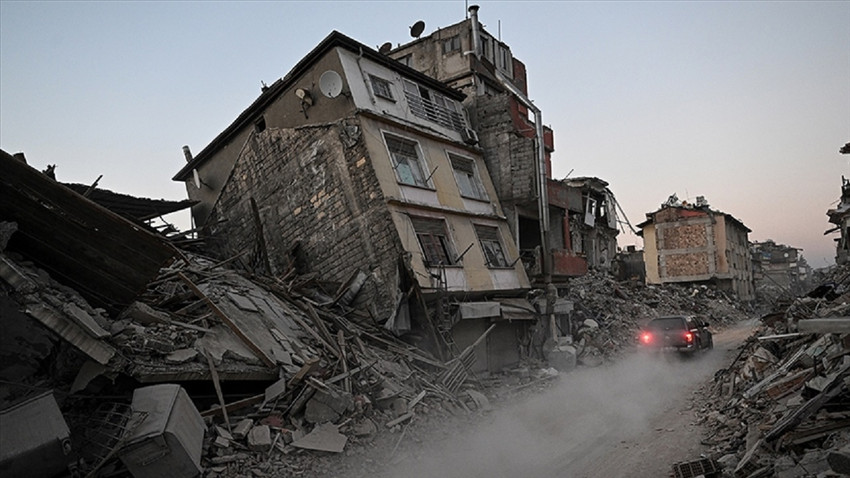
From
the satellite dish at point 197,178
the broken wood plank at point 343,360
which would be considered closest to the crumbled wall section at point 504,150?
the broken wood plank at point 343,360

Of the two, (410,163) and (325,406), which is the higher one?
(410,163)

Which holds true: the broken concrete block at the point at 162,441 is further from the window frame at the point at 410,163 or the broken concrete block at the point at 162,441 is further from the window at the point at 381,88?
the window at the point at 381,88

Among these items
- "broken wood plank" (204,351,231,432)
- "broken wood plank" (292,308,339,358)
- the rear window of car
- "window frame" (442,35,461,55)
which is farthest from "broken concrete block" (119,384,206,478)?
"window frame" (442,35,461,55)

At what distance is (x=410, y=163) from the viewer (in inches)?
645

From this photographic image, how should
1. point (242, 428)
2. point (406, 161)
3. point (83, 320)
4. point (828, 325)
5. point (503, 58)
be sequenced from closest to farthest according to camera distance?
point (828, 325) < point (83, 320) < point (242, 428) < point (406, 161) < point (503, 58)

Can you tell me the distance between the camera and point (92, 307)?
24.7ft

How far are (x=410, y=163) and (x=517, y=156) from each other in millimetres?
5099

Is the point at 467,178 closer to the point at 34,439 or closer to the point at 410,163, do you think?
the point at 410,163

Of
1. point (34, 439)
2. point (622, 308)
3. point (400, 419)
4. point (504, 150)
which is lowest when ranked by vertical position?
point (400, 419)

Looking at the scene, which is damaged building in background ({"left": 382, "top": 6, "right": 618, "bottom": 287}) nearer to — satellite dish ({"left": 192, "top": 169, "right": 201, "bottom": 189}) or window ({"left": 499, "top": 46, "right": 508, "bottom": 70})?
window ({"left": 499, "top": 46, "right": 508, "bottom": 70})

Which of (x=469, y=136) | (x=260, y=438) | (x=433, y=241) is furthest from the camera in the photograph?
(x=469, y=136)

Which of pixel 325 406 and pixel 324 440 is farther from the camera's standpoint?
pixel 325 406

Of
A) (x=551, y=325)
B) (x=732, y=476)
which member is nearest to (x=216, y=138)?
(x=551, y=325)

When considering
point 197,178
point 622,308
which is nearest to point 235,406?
point 197,178
